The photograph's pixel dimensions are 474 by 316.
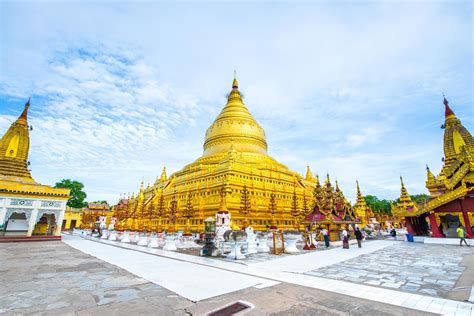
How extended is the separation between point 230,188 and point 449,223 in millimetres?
18797

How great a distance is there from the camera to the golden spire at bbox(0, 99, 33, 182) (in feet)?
74.3

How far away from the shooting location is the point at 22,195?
64.7 ft

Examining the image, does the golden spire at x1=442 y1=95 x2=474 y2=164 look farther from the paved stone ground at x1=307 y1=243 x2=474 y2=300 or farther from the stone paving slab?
the stone paving slab

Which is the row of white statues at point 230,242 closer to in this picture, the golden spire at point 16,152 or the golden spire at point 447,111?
the golden spire at point 16,152

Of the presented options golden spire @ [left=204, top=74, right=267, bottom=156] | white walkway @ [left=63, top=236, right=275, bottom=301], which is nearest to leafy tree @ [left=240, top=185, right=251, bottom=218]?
white walkway @ [left=63, top=236, right=275, bottom=301]

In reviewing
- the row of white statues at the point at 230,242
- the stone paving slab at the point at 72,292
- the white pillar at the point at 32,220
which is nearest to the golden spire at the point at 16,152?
the white pillar at the point at 32,220

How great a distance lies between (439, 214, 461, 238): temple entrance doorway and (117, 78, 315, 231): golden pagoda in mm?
10846

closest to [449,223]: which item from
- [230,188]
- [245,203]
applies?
[245,203]

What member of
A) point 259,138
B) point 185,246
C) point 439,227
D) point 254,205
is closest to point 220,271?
point 185,246

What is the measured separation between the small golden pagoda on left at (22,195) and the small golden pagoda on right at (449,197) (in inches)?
1150

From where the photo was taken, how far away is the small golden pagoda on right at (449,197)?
15.4 metres

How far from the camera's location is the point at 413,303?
4.06 m

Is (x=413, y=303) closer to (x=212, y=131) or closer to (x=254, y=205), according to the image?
(x=254, y=205)

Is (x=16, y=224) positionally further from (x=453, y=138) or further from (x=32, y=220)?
(x=453, y=138)
